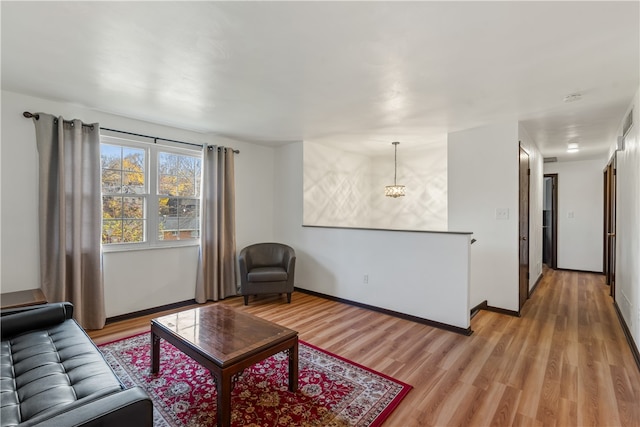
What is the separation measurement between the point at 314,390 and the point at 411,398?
68 cm

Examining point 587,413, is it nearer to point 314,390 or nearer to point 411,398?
point 411,398

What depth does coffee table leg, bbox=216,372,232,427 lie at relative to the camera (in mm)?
1696

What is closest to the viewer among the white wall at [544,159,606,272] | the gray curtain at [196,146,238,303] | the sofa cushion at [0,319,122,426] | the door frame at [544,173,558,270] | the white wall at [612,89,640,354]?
the sofa cushion at [0,319,122,426]

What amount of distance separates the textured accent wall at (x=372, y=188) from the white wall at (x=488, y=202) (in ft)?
3.54

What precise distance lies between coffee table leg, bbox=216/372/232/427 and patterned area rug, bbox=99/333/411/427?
15cm

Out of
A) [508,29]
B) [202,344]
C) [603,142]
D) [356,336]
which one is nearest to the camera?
[508,29]

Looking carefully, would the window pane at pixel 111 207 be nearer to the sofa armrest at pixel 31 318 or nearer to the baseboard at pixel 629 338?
the sofa armrest at pixel 31 318

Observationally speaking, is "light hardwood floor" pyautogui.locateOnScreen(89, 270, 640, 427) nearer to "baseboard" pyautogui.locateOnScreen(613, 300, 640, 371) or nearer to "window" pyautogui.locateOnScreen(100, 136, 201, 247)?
"baseboard" pyautogui.locateOnScreen(613, 300, 640, 371)

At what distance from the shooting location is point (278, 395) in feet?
6.89

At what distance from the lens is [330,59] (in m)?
2.18

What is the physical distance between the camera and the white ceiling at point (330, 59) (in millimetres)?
1672

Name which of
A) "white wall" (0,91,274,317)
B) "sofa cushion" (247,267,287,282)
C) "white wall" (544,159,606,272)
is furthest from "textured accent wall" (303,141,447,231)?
"white wall" (544,159,606,272)

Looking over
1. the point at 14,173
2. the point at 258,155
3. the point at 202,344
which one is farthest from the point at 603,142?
the point at 14,173

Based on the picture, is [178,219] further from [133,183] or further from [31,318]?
[31,318]
